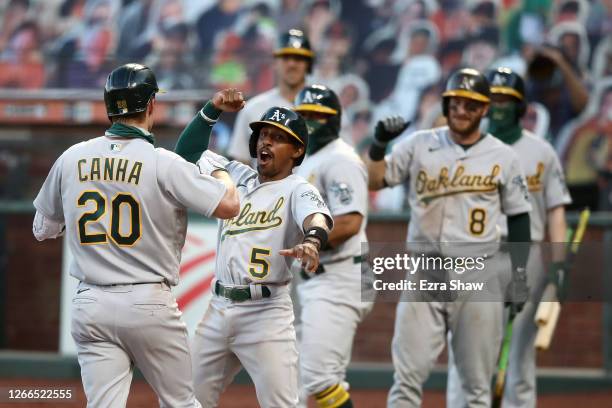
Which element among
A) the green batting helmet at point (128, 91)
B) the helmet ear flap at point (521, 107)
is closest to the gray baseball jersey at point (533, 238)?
the helmet ear flap at point (521, 107)

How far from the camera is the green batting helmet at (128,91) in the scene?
4.94m

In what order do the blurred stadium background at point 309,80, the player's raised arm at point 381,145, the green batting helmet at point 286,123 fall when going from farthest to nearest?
the blurred stadium background at point 309,80
the player's raised arm at point 381,145
the green batting helmet at point 286,123

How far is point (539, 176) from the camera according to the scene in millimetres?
7746

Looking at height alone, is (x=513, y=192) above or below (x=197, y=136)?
below

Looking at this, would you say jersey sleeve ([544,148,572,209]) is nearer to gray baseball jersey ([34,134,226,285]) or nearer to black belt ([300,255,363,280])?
black belt ([300,255,363,280])

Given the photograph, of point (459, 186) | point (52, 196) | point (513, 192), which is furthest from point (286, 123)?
point (513, 192)

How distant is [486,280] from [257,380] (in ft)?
6.37

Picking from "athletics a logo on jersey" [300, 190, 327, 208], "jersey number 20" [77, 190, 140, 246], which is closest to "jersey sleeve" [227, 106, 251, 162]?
"athletics a logo on jersey" [300, 190, 327, 208]

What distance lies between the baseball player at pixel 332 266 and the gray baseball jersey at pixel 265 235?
112 centimetres

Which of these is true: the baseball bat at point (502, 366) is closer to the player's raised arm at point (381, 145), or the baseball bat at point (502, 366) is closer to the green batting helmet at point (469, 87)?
the player's raised arm at point (381, 145)

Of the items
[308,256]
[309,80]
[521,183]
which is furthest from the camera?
[309,80]

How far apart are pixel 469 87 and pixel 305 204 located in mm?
1907

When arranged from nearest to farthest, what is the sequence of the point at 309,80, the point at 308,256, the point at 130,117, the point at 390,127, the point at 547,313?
the point at 308,256 < the point at 130,117 < the point at 390,127 < the point at 547,313 < the point at 309,80

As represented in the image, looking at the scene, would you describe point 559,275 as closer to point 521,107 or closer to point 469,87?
point 521,107
